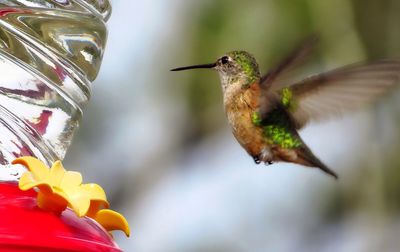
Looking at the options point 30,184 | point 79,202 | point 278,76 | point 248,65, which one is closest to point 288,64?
point 278,76

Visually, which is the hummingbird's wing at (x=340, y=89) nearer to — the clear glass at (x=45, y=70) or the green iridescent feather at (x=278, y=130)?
the green iridescent feather at (x=278, y=130)

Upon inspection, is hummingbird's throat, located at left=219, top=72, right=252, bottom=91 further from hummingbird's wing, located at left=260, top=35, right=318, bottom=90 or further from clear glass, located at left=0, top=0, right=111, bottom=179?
clear glass, located at left=0, top=0, right=111, bottom=179

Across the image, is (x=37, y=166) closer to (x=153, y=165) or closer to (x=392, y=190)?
(x=153, y=165)

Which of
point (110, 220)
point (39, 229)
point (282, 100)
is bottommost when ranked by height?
point (282, 100)

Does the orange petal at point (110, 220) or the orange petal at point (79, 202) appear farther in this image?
the orange petal at point (110, 220)

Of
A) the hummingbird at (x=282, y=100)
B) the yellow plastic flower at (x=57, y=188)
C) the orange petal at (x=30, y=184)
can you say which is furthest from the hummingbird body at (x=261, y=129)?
the orange petal at (x=30, y=184)

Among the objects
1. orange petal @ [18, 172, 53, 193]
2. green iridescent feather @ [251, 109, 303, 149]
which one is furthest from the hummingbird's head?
orange petal @ [18, 172, 53, 193]

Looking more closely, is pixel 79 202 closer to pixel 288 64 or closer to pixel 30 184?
pixel 30 184
